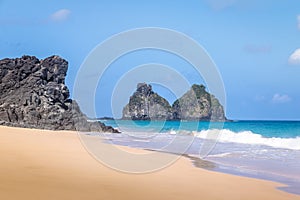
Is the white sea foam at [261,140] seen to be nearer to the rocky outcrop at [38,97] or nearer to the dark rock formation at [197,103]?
the dark rock formation at [197,103]

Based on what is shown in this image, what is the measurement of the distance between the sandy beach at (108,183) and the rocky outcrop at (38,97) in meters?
23.4

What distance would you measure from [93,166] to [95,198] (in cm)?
343

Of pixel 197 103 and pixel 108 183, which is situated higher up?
pixel 197 103

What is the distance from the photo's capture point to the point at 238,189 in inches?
277

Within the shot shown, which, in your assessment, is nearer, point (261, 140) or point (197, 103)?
point (261, 140)

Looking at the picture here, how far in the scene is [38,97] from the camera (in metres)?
34.8

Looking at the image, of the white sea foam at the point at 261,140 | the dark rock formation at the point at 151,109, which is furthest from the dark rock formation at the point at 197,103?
the white sea foam at the point at 261,140

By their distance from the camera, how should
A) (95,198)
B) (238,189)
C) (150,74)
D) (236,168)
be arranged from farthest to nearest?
(150,74) < (236,168) < (238,189) < (95,198)

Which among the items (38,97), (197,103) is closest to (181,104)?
(197,103)

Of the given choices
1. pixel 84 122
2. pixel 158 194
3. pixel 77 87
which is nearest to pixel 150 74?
pixel 77 87

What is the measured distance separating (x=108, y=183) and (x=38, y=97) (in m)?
29.6

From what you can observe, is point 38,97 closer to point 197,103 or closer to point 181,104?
point 181,104

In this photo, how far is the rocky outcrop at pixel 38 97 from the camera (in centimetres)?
3266

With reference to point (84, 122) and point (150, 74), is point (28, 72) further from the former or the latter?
point (150, 74)
